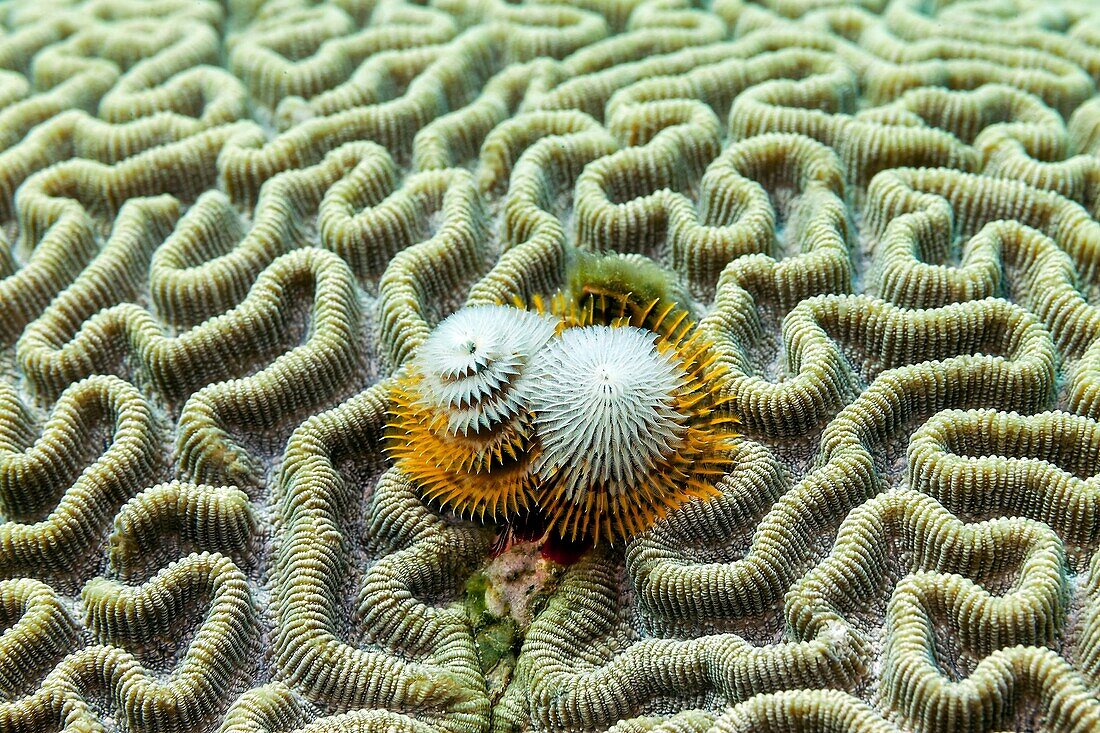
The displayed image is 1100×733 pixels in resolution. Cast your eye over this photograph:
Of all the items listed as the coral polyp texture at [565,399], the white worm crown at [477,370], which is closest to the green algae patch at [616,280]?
A: the coral polyp texture at [565,399]

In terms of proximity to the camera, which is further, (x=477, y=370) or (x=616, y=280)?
(x=616, y=280)

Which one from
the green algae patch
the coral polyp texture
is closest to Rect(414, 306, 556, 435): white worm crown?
the coral polyp texture

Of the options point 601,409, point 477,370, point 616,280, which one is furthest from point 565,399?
point 616,280

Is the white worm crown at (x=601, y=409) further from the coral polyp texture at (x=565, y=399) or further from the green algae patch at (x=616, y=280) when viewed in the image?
the green algae patch at (x=616, y=280)

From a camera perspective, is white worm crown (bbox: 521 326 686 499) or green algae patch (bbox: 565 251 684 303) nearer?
white worm crown (bbox: 521 326 686 499)

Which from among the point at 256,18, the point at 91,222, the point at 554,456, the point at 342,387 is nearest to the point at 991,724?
the point at 554,456

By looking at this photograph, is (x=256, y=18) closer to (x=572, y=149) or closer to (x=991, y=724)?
(x=572, y=149)

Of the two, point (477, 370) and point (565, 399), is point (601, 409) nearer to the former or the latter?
point (565, 399)

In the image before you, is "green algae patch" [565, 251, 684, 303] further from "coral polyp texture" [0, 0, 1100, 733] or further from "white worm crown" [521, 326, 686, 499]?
"white worm crown" [521, 326, 686, 499]
